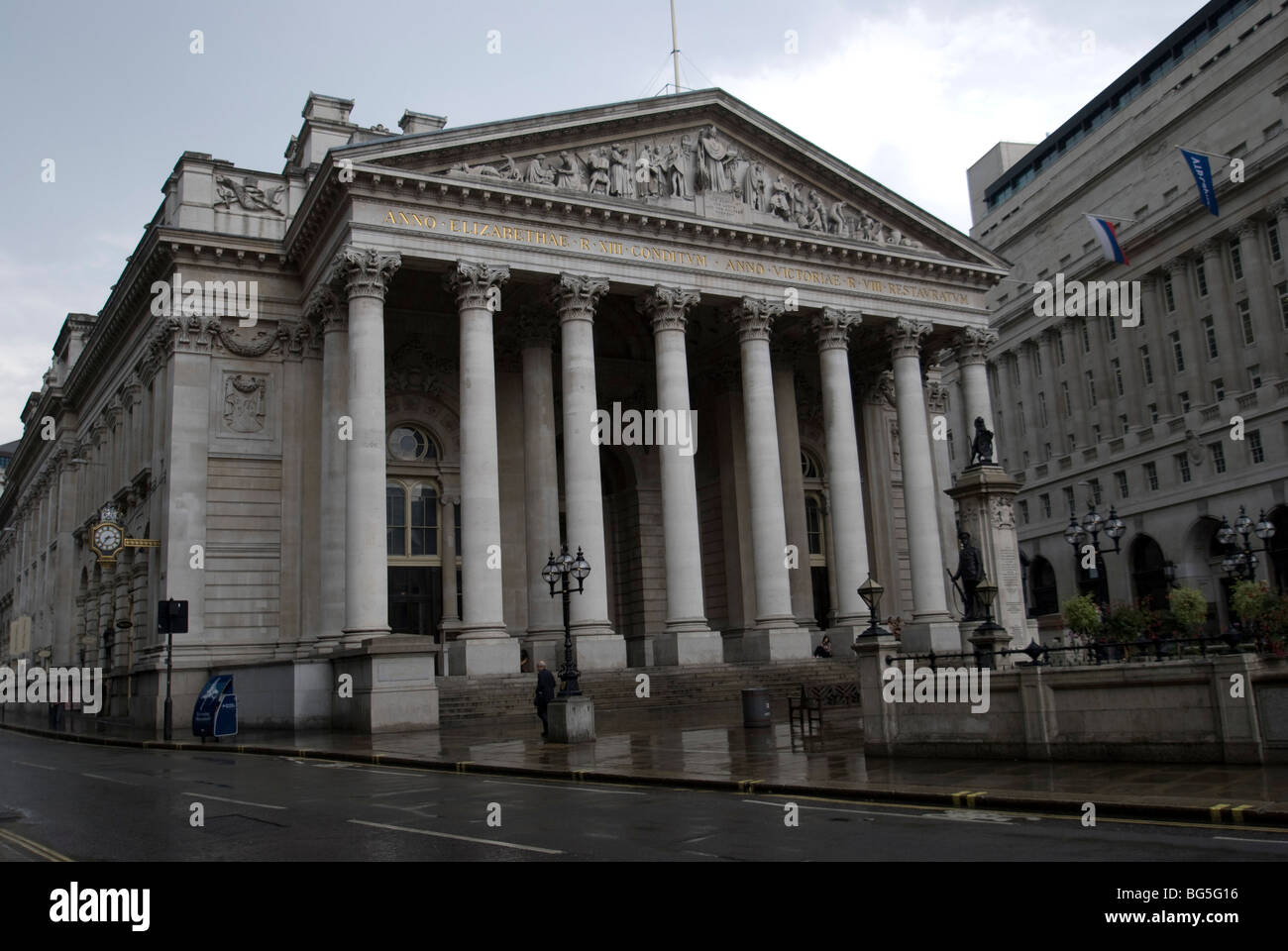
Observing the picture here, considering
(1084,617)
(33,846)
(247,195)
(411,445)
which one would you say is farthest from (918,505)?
(33,846)

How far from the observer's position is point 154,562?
37562 mm

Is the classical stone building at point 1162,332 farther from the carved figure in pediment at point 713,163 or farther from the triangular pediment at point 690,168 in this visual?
the carved figure in pediment at point 713,163

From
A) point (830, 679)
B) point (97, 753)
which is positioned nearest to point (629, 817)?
point (97, 753)

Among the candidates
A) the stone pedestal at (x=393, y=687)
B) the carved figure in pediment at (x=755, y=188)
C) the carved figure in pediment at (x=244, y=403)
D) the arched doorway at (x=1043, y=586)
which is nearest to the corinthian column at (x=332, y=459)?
the carved figure in pediment at (x=244, y=403)

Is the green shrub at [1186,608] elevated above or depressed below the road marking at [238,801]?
above

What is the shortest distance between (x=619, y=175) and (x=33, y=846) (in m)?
30.7

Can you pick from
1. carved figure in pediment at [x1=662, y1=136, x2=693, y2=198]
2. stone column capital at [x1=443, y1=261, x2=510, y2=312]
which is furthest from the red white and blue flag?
stone column capital at [x1=443, y1=261, x2=510, y2=312]

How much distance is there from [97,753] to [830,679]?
22097 mm

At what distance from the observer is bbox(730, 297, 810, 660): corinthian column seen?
37625 mm

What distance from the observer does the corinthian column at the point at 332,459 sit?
3491cm

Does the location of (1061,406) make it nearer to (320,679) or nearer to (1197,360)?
(1197,360)

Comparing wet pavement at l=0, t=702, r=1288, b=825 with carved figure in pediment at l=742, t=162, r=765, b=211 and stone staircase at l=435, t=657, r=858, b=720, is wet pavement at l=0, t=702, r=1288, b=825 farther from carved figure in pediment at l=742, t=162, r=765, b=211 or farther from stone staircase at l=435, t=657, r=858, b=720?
carved figure in pediment at l=742, t=162, r=765, b=211

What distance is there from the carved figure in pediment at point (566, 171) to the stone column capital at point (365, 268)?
655cm

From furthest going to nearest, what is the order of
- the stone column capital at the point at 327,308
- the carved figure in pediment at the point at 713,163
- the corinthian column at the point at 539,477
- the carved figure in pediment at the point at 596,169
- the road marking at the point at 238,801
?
1. the carved figure in pediment at the point at 713,163
2. the corinthian column at the point at 539,477
3. the carved figure in pediment at the point at 596,169
4. the stone column capital at the point at 327,308
5. the road marking at the point at 238,801
